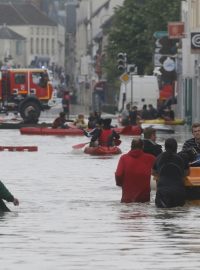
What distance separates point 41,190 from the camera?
29.3 meters

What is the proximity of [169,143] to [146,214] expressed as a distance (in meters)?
1.34

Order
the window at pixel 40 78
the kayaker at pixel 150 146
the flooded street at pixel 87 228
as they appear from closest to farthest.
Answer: the flooded street at pixel 87 228 < the kayaker at pixel 150 146 < the window at pixel 40 78

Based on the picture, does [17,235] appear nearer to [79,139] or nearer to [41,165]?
[41,165]

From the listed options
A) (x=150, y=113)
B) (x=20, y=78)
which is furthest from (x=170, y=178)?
(x=20, y=78)

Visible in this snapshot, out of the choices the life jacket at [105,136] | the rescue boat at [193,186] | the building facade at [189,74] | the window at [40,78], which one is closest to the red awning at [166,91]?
the building facade at [189,74]

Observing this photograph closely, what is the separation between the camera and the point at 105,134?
43.8m

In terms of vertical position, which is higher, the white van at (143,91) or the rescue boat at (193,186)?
the rescue boat at (193,186)

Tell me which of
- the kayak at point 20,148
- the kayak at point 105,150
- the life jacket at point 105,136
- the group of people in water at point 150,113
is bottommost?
the group of people in water at point 150,113

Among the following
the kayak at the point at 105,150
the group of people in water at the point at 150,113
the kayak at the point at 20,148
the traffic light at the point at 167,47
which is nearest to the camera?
the kayak at the point at 105,150

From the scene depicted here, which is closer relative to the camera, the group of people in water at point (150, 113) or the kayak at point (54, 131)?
the kayak at point (54, 131)

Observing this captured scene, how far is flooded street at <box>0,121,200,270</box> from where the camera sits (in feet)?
54.6

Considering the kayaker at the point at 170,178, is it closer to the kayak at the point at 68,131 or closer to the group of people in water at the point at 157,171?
the group of people in water at the point at 157,171

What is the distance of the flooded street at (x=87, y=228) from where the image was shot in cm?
1666

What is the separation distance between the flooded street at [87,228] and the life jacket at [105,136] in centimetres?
781
